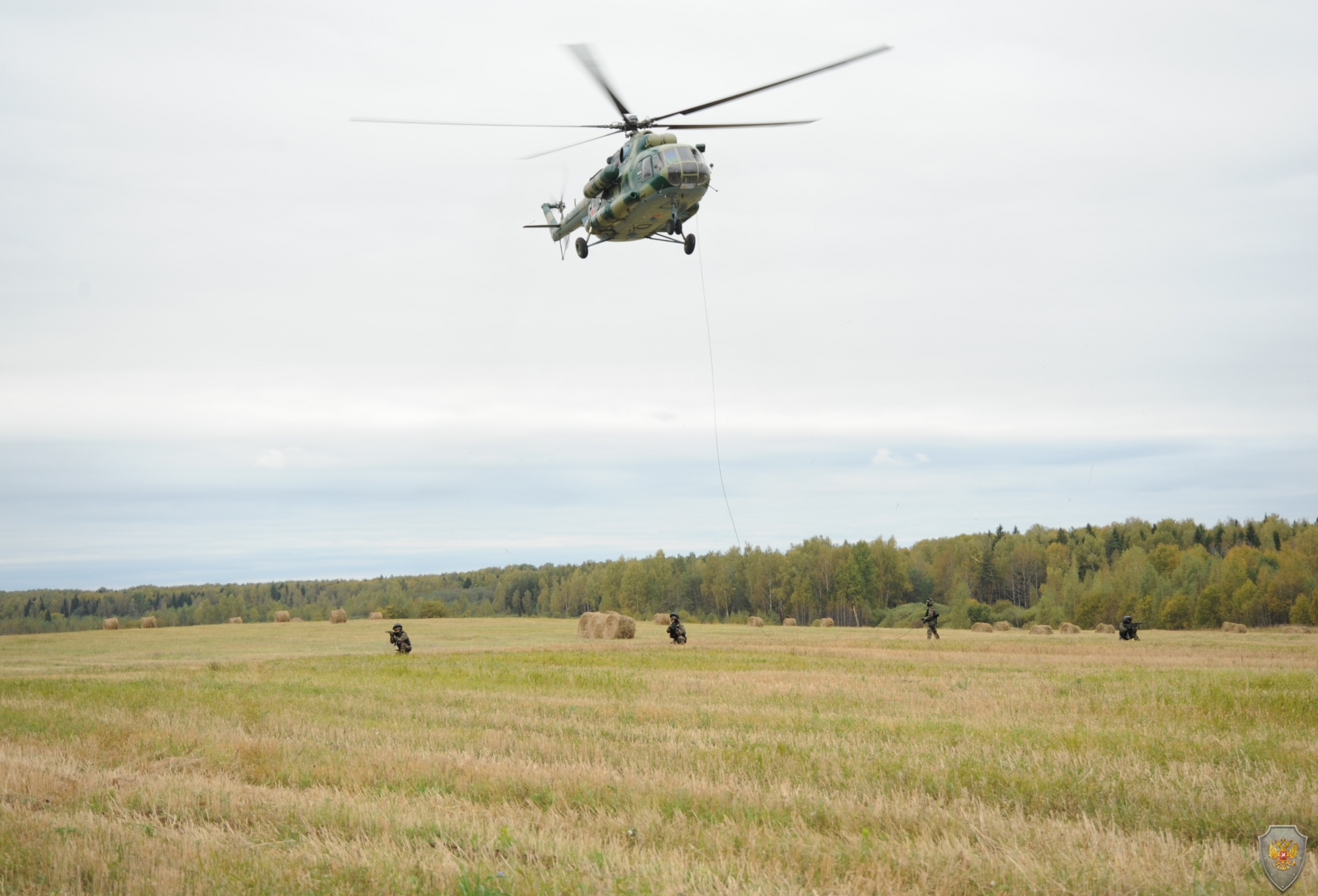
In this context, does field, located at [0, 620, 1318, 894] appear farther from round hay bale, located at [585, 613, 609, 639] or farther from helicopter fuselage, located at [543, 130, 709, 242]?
round hay bale, located at [585, 613, 609, 639]

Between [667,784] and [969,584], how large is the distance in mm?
124373

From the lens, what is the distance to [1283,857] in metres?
6.52

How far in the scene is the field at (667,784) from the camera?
22.6 ft

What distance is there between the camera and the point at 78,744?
12867 mm

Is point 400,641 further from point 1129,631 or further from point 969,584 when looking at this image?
point 969,584

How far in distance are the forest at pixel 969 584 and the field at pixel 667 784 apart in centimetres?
6612

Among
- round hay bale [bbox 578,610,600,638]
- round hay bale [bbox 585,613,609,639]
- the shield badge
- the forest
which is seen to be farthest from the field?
the forest

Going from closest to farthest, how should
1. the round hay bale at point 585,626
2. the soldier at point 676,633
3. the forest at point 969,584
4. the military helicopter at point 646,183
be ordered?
1. the military helicopter at point 646,183
2. the soldier at point 676,633
3. the round hay bale at point 585,626
4. the forest at point 969,584

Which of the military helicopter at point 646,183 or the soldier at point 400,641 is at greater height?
the military helicopter at point 646,183

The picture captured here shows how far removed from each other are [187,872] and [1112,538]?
139138 mm

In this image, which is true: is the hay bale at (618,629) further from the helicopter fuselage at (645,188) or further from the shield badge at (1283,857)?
the shield badge at (1283,857)

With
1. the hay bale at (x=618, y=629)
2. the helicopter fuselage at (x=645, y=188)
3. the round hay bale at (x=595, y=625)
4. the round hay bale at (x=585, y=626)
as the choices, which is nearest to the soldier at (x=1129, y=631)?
the hay bale at (x=618, y=629)

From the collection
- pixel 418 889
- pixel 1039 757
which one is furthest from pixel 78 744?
pixel 1039 757

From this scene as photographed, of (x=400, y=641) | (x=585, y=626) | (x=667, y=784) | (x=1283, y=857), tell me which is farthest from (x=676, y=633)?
(x=1283, y=857)
